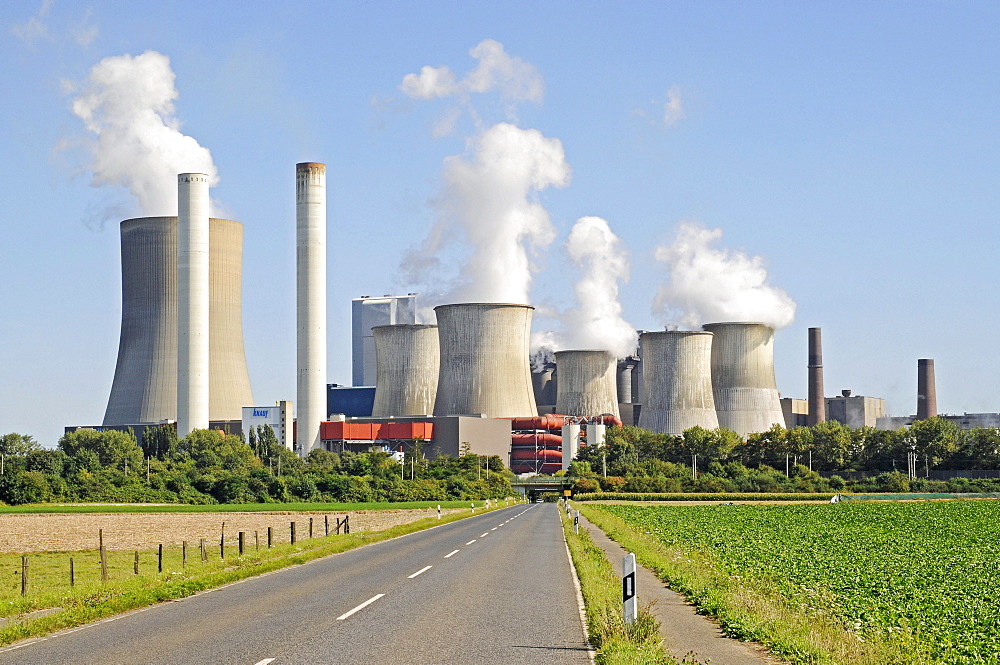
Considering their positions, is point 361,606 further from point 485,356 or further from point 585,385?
Result: point 585,385

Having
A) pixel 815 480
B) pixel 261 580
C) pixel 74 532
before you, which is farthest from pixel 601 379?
pixel 261 580

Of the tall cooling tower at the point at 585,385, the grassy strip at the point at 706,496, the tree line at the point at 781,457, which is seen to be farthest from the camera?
the tall cooling tower at the point at 585,385

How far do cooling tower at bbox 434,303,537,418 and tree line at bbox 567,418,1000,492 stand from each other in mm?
9446

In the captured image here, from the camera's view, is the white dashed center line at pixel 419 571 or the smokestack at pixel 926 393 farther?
the smokestack at pixel 926 393

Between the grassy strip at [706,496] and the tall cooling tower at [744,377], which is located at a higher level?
the tall cooling tower at [744,377]

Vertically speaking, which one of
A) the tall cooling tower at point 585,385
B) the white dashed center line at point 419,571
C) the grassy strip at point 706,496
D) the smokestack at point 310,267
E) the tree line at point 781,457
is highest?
the smokestack at point 310,267

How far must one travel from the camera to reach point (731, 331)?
98.6 metres

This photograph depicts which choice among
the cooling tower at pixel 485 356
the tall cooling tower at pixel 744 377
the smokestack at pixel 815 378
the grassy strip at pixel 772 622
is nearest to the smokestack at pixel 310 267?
the cooling tower at pixel 485 356

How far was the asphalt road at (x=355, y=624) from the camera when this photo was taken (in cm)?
1097

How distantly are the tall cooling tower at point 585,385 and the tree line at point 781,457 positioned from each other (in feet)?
17.1

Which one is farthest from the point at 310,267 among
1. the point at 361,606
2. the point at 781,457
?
the point at 361,606

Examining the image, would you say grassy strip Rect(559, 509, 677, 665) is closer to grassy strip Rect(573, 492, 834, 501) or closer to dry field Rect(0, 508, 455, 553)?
dry field Rect(0, 508, 455, 553)

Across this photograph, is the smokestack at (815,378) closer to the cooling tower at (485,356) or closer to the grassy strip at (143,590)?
the cooling tower at (485,356)

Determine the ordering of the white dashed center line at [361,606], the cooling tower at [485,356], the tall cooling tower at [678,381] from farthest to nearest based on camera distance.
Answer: the tall cooling tower at [678,381] → the cooling tower at [485,356] → the white dashed center line at [361,606]
